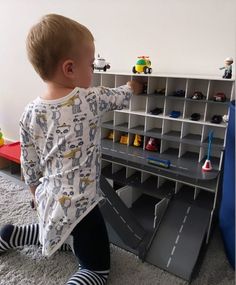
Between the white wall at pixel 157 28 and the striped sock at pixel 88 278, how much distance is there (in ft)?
3.14

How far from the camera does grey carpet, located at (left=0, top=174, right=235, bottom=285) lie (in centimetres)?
96

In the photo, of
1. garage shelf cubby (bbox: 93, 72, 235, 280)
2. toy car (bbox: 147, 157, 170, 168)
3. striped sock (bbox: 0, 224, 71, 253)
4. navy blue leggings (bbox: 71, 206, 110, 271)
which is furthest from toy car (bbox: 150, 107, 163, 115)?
striped sock (bbox: 0, 224, 71, 253)

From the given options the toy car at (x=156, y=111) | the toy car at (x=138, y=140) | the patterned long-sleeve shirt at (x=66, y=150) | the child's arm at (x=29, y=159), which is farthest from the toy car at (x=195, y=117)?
the child's arm at (x=29, y=159)

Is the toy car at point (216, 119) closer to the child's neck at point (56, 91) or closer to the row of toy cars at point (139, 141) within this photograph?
the row of toy cars at point (139, 141)

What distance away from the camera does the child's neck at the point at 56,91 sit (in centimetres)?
72

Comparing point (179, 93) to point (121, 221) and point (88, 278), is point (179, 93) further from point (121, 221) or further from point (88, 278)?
point (88, 278)

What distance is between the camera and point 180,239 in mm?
1071

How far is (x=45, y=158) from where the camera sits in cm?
80

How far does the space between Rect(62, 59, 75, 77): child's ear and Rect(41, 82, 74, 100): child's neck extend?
0.04 meters

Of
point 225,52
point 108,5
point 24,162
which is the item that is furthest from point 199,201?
point 108,5

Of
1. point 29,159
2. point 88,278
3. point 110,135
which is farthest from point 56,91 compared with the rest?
point 110,135

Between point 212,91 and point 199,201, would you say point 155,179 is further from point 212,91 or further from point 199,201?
point 212,91

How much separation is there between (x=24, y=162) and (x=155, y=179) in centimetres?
76

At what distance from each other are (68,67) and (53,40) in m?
0.08
